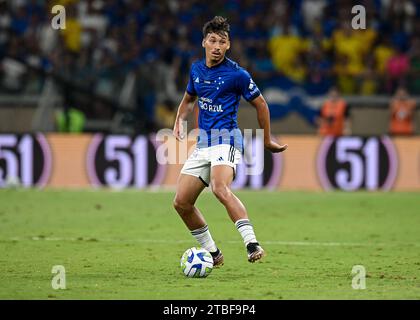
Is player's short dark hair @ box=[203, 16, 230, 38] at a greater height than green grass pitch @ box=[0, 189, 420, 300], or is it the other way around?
player's short dark hair @ box=[203, 16, 230, 38]

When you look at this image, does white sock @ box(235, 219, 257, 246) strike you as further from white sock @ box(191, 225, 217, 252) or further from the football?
white sock @ box(191, 225, 217, 252)

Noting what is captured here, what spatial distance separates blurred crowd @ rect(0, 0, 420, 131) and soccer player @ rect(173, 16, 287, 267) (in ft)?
41.3

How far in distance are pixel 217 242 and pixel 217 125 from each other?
3.22 m

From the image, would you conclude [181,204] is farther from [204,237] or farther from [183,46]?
[183,46]

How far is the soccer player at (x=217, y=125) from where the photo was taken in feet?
31.9

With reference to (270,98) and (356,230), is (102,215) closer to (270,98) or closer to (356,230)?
(356,230)

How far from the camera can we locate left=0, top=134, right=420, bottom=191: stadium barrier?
20172mm

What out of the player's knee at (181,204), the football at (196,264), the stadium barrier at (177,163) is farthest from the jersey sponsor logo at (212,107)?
the stadium barrier at (177,163)

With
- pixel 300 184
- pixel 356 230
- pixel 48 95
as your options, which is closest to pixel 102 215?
pixel 356 230

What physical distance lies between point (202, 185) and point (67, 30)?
16015 millimetres

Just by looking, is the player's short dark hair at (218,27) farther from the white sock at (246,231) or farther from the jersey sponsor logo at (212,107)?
the white sock at (246,231)

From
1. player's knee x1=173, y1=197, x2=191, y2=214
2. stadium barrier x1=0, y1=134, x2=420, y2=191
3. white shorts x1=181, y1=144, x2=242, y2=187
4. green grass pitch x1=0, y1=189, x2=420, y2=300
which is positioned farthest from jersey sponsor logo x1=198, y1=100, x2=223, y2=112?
stadium barrier x1=0, y1=134, x2=420, y2=191
